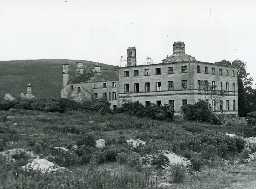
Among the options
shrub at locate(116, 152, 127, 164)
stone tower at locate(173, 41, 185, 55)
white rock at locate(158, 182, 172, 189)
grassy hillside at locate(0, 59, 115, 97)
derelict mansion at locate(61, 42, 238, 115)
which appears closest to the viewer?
white rock at locate(158, 182, 172, 189)

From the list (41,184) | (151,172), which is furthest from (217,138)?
(41,184)

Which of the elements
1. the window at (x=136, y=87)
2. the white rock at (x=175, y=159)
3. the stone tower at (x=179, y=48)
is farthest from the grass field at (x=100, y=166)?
the stone tower at (x=179, y=48)

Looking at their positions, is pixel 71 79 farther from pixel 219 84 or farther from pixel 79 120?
pixel 79 120

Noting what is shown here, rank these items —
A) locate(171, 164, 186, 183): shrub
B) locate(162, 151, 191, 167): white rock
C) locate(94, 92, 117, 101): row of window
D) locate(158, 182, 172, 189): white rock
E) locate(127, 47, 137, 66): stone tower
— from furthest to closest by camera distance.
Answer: locate(94, 92, 117, 101): row of window < locate(127, 47, 137, 66): stone tower < locate(162, 151, 191, 167): white rock < locate(171, 164, 186, 183): shrub < locate(158, 182, 172, 189): white rock

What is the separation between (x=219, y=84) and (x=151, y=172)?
57.1 m

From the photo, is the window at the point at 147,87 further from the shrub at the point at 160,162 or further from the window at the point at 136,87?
the shrub at the point at 160,162

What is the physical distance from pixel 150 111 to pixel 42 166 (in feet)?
130

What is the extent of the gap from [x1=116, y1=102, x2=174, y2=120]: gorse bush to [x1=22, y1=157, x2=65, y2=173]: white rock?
36833mm

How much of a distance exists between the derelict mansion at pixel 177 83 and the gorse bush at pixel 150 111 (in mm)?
12286

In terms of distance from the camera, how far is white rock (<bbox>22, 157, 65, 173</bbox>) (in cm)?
2073

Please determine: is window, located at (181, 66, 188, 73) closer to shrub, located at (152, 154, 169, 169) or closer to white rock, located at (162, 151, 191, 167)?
white rock, located at (162, 151, 191, 167)

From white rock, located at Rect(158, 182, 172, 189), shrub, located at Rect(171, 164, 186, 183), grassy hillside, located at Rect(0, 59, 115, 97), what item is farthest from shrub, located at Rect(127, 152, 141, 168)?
grassy hillside, located at Rect(0, 59, 115, 97)

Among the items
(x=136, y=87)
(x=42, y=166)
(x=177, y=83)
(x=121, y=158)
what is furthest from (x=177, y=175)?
(x=136, y=87)

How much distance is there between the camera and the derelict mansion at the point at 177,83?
242 feet
